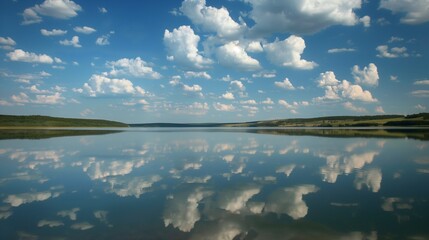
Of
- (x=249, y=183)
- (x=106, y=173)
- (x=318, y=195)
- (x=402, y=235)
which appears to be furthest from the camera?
(x=106, y=173)

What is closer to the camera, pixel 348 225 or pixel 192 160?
pixel 348 225

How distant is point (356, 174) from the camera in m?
22.5

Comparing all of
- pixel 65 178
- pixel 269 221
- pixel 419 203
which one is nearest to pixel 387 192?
pixel 419 203

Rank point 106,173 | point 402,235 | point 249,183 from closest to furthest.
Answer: point 402,235 → point 249,183 → point 106,173

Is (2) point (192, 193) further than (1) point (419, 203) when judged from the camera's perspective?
Yes

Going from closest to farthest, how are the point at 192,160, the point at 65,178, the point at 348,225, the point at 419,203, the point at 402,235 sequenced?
the point at 402,235, the point at 348,225, the point at 419,203, the point at 65,178, the point at 192,160

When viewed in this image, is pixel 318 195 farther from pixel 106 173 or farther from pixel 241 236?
pixel 106 173

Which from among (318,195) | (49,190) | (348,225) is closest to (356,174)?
(318,195)

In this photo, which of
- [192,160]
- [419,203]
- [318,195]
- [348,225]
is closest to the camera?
[348,225]

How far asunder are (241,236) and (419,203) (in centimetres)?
906

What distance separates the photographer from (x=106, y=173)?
2389 cm

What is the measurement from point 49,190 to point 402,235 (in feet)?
56.3

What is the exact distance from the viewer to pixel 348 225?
11672mm

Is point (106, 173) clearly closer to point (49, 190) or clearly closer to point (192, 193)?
point (49, 190)
